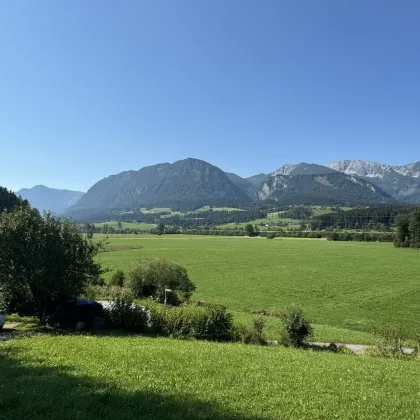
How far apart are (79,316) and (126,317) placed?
250cm

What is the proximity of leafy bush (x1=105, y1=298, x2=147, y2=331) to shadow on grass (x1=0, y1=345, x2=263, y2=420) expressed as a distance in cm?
1126

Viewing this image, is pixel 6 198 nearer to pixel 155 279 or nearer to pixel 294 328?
pixel 155 279

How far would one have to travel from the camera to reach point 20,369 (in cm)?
1008

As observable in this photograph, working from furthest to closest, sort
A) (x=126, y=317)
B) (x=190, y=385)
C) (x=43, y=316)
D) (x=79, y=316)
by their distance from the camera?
(x=43, y=316) < (x=126, y=317) < (x=79, y=316) < (x=190, y=385)

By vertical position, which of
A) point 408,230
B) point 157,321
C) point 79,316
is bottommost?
point 157,321

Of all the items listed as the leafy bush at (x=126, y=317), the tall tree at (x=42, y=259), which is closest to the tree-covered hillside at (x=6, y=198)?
the tall tree at (x=42, y=259)

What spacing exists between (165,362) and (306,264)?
80819mm

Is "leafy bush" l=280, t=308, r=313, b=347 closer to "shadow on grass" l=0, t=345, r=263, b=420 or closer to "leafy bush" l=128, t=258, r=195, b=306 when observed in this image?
"shadow on grass" l=0, t=345, r=263, b=420

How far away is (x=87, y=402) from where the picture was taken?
7359 millimetres

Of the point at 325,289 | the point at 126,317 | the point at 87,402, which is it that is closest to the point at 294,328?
the point at 126,317

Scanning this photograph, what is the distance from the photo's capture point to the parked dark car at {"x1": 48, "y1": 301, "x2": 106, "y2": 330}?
20.4m

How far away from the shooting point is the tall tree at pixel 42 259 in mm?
20344

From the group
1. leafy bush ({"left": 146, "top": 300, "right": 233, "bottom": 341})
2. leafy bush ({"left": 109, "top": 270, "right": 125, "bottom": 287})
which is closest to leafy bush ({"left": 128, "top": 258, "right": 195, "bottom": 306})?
leafy bush ({"left": 109, "top": 270, "right": 125, "bottom": 287})

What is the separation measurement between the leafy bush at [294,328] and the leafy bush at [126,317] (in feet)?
24.4
